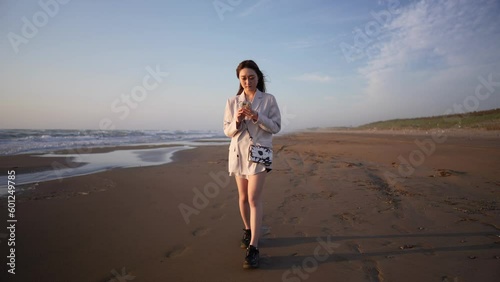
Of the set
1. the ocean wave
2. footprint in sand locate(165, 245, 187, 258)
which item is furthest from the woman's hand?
the ocean wave

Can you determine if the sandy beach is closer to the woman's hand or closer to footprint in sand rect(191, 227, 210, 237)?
footprint in sand rect(191, 227, 210, 237)

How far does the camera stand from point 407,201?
4.18m

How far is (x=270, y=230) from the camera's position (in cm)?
327

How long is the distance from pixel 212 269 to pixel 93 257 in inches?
47.6

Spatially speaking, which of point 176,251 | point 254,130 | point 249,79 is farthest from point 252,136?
point 176,251

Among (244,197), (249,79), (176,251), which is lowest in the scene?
(176,251)

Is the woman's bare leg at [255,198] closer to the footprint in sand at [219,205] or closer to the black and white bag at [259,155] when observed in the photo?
the black and white bag at [259,155]

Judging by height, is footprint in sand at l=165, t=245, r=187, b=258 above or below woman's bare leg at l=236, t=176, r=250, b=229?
below

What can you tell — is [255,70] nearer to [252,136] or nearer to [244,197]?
[252,136]

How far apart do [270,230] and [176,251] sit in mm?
1174

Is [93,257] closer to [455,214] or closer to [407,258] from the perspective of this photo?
[407,258]

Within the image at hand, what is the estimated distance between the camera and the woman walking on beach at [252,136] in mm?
2584

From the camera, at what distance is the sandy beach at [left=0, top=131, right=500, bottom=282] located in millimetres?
2334

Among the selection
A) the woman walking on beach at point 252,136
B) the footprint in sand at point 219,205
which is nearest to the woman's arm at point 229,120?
the woman walking on beach at point 252,136
